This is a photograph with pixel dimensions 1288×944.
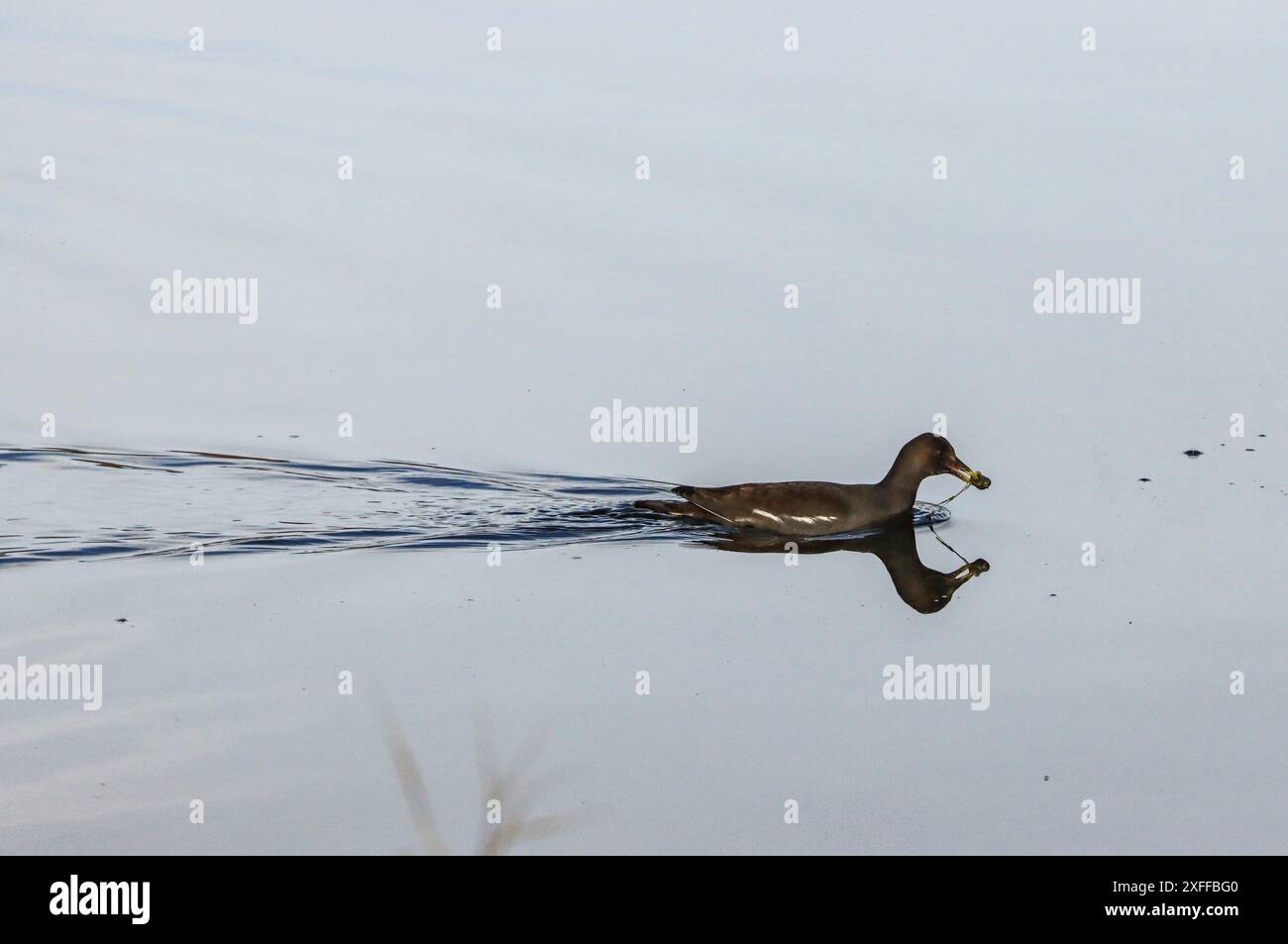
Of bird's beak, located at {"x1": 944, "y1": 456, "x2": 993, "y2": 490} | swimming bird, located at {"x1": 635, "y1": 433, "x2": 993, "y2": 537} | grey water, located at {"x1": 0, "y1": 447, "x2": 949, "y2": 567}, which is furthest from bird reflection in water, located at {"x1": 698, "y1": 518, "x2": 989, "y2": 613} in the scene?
bird's beak, located at {"x1": 944, "y1": 456, "x2": 993, "y2": 490}

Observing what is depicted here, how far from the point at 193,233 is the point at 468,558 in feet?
20.4

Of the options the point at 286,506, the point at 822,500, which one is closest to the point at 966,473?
the point at 822,500

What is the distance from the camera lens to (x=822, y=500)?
1316 cm

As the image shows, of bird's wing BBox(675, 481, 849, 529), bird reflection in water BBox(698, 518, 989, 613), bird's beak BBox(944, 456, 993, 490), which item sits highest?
bird's beak BBox(944, 456, 993, 490)

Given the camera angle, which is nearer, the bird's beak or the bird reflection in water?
the bird reflection in water

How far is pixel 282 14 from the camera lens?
25.0 metres

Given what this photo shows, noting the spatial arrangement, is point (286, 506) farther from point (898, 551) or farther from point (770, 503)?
point (898, 551)

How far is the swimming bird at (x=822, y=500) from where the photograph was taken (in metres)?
13.1

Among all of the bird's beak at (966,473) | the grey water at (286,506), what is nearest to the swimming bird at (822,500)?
the bird's beak at (966,473)

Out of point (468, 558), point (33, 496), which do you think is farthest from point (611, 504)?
point (33, 496)

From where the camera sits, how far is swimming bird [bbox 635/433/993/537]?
13.1 meters

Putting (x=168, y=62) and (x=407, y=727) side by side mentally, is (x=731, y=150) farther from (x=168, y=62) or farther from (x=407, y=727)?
(x=407, y=727)

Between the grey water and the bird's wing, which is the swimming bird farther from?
the grey water

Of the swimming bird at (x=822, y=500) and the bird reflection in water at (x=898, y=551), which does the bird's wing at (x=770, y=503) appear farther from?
the bird reflection in water at (x=898, y=551)
